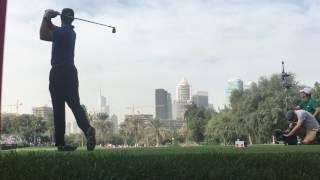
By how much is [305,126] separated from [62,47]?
6.08 m

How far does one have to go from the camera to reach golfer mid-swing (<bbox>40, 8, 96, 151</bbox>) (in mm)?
9750

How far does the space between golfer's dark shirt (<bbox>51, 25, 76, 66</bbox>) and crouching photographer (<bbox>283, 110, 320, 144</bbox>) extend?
5592 mm

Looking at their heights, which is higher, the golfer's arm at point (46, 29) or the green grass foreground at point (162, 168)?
the golfer's arm at point (46, 29)

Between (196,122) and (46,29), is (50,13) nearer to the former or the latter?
(46,29)

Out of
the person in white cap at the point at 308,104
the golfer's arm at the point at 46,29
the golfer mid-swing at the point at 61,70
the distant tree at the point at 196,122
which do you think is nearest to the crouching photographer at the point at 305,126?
the person in white cap at the point at 308,104

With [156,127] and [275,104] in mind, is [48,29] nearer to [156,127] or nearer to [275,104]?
[275,104]

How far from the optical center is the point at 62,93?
32.4ft

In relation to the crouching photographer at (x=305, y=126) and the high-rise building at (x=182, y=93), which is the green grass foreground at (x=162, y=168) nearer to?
the crouching photographer at (x=305, y=126)

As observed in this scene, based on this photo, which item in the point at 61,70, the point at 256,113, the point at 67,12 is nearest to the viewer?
the point at 61,70

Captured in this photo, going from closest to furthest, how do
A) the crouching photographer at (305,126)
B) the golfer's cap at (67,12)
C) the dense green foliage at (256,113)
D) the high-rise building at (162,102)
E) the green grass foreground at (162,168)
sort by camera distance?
the green grass foreground at (162,168), the golfer's cap at (67,12), the crouching photographer at (305,126), the dense green foliage at (256,113), the high-rise building at (162,102)

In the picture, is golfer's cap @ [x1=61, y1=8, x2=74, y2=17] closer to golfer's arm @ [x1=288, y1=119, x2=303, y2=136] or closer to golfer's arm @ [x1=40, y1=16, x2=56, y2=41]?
golfer's arm @ [x1=40, y1=16, x2=56, y2=41]

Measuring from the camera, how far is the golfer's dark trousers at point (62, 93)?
975 centimetres

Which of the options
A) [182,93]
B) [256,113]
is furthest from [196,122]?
[182,93]

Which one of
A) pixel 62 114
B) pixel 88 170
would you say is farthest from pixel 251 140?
pixel 88 170
